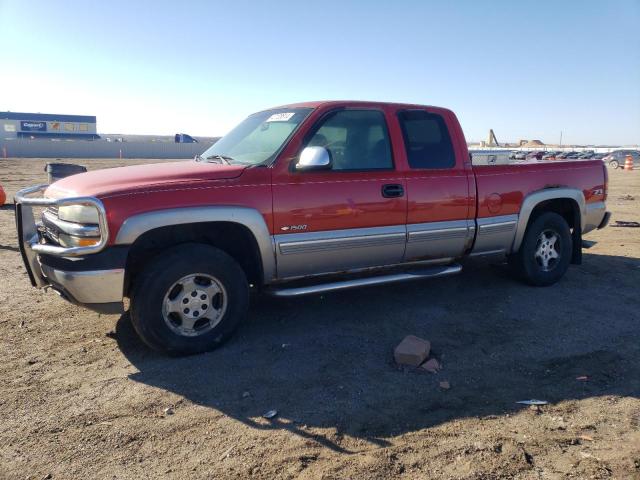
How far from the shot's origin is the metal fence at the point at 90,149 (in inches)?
1694

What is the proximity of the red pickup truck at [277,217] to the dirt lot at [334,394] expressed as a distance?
44 centimetres

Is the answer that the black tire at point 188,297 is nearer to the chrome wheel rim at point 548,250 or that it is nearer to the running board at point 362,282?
the running board at point 362,282

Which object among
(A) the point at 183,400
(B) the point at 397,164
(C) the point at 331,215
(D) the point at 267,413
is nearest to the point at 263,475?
(D) the point at 267,413

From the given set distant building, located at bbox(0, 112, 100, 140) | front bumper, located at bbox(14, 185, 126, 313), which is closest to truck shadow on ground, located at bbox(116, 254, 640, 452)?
→ front bumper, located at bbox(14, 185, 126, 313)

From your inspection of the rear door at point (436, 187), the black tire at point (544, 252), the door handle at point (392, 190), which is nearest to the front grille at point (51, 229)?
the door handle at point (392, 190)

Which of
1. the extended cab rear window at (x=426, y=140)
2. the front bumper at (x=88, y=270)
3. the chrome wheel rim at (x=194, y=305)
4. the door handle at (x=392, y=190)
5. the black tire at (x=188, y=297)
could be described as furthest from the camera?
the extended cab rear window at (x=426, y=140)

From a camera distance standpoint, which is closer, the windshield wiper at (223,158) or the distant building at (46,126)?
the windshield wiper at (223,158)

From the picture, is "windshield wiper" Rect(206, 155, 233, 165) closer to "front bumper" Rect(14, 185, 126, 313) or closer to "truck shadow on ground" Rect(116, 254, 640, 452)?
"front bumper" Rect(14, 185, 126, 313)

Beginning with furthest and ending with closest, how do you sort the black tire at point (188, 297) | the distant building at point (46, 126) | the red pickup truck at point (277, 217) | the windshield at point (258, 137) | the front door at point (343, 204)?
the distant building at point (46, 126) → the windshield at point (258, 137) → the front door at point (343, 204) → the black tire at point (188, 297) → the red pickup truck at point (277, 217)

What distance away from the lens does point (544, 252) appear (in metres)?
5.90

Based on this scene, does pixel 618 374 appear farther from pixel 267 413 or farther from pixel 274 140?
pixel 274 140

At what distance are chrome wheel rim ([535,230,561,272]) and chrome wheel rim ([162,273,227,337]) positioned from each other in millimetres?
3778

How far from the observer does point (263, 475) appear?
8.61ft

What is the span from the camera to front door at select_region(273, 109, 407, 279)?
4.23 m
